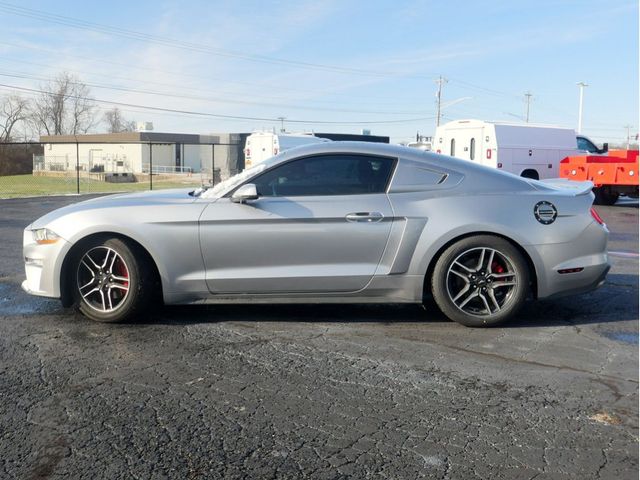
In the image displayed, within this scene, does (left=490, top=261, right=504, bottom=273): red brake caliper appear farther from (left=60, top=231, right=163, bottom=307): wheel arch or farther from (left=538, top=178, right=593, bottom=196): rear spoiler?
(left=60, top=231, right=163, bottom=307): wheel arch

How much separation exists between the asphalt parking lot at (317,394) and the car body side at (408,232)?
1.08 ft

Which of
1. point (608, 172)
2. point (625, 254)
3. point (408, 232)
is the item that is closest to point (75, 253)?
point (408, 232)

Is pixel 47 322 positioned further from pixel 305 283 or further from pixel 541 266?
pixel 541 266

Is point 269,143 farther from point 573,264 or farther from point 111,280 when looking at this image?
point 573,264

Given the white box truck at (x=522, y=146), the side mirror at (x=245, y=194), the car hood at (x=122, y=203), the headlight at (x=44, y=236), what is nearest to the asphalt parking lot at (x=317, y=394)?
the headlight at (x=44, y=236)

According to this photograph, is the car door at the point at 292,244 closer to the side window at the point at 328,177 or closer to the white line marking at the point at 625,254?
the side window at the point at 328,177

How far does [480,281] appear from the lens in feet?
16.8

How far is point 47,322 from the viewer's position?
5.18 m

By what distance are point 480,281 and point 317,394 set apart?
1.96 m

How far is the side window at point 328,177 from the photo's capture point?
5160 mm

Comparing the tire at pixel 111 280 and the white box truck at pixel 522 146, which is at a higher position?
the white box truck at pixel 522 146

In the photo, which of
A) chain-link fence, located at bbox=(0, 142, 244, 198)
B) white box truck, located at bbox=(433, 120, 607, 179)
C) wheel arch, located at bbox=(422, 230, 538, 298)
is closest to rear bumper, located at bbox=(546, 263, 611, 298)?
wheel arch, located at bbox=(422, 230, 538, 298)

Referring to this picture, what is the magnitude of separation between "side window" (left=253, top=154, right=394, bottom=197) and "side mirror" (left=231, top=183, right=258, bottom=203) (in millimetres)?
145

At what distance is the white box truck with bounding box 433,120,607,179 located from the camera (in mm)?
20797
